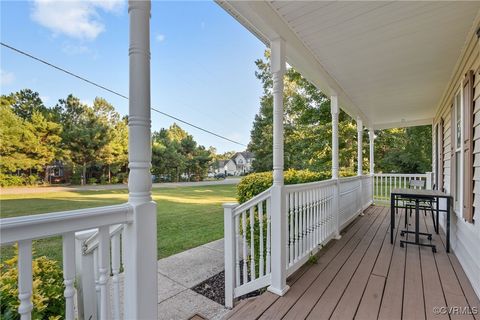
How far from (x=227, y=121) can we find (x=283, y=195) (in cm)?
2095

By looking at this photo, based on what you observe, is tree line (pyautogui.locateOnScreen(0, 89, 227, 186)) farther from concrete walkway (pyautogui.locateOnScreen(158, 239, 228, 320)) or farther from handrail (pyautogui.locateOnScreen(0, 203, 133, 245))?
handrail (pyautogui.locateOnScreen(0, 203, 133, 245))

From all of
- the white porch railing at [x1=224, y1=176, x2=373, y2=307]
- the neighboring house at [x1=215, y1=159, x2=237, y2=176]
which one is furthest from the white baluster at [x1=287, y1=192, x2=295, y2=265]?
the neighboring house at [x1=215, y1=159, x2=237, y2=176]

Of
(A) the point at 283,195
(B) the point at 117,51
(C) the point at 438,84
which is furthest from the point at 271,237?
(B) the point at 117,51

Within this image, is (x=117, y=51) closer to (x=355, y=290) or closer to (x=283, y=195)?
(x=283, y=195)

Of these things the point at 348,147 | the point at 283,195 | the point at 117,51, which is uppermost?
the point at 117,51

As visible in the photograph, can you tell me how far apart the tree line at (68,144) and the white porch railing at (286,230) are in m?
14.2

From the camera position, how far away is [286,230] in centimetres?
244

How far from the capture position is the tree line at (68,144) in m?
13.5

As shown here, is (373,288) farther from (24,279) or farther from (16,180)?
(16,180)

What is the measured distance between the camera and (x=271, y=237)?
2.37 m

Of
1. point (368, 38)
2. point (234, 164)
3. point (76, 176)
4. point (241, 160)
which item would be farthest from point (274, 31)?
point (241, 160)

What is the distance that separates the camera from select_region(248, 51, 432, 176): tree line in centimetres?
976

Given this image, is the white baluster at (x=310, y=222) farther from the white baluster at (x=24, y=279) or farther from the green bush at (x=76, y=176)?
the green bush at (x=76, y=176)

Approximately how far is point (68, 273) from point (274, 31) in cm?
232
